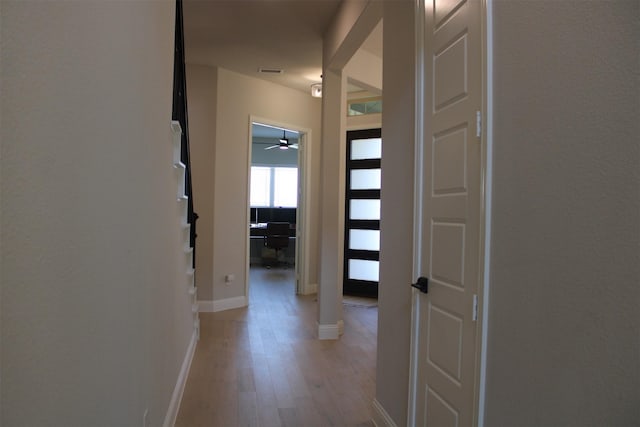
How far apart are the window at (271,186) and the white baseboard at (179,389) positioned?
6.63 metres

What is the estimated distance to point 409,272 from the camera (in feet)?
A: 6.72

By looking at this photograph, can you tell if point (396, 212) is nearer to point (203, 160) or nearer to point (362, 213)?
point (203, 160)

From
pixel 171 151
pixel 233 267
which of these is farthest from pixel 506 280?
pixel 233 267

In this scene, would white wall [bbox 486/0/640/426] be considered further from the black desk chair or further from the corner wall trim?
the black desk chair

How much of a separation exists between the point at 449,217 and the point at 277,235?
701 cm

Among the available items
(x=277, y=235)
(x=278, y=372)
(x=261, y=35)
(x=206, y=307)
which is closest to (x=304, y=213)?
(x=206, y=307)

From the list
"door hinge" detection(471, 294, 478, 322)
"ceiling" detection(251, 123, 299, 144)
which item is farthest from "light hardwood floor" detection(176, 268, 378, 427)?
"ceiling" detection(251, 123, 299, 144)

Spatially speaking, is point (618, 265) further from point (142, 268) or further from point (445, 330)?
point (142, 268)

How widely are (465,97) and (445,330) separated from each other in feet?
3.09

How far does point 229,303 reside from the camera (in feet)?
16.8

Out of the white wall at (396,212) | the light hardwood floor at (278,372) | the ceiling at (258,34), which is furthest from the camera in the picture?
the ceiling at (258,34)

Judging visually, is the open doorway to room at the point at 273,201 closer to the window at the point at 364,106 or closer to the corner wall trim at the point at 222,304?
the window at the point at 364,106

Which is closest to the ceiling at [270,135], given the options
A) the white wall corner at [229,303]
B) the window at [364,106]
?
the window at [364,106]

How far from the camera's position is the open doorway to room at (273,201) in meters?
8.57
